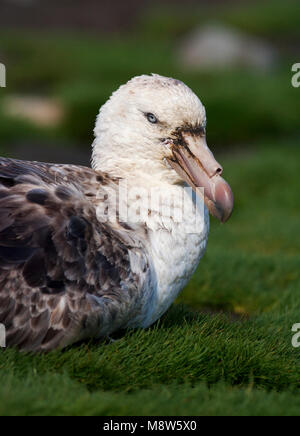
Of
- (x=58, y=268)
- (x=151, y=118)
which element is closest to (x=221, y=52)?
(x=151, y=118)

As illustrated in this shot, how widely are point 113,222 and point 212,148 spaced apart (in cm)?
798

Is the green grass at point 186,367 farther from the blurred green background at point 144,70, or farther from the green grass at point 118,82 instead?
the green grass at point 118,82

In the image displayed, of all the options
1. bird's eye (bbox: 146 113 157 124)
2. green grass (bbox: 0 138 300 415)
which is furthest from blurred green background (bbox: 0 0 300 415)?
bird's eye (bbox: 146 113 157 124)

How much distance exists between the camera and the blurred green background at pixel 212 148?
3859 mm

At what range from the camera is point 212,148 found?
12328mm

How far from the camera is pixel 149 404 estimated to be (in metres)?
3.59

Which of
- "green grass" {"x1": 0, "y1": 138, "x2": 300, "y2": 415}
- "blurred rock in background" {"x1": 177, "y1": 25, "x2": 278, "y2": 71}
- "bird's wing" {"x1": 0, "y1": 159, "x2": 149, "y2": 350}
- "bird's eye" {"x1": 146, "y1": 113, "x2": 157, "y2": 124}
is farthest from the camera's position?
"blurred rock in background" {"x1": 177, "y1": 25, "x2": 278, "y2": 71}

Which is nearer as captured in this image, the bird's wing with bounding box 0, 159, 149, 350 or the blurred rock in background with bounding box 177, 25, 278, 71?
the bird's wing with bounding box 0, 159, 149, 350

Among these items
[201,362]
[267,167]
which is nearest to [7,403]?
[201,362]

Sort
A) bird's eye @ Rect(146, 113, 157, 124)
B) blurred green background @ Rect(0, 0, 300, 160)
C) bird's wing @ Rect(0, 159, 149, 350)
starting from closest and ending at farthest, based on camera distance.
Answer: bird's wing @ Rect(0, 159, 149, 350)
bird's eye @ Rect(146, 113, 157, 124)
blurred green background @ Rect(0, 0, 300, 160)

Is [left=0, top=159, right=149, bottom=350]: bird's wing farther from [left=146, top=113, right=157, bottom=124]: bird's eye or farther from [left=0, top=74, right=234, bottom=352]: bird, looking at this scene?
[left=146, top=113, right=157, bottom=124]: bird's eye

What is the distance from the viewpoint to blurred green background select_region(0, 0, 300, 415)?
3.86 metres

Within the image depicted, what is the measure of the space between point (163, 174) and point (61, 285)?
1.00 metres

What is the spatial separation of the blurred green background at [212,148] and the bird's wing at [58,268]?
0.14m
